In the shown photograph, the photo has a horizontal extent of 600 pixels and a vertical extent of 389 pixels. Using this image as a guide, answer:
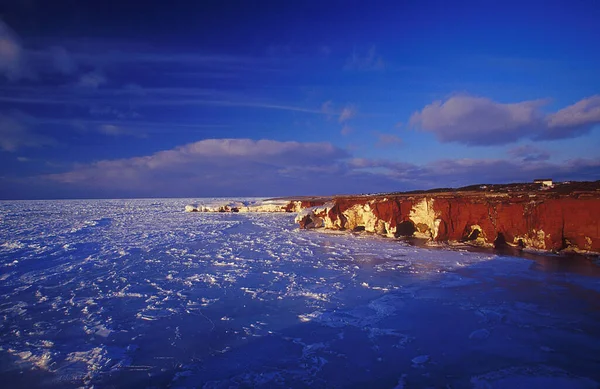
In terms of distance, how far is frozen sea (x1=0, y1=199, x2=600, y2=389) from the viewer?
16.4ft

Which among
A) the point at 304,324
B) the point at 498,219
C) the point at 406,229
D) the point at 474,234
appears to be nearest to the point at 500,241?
the point at 498,219

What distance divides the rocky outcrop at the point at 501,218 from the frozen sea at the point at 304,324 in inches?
76.6

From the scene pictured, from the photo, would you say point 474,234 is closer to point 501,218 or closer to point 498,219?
point 498,219

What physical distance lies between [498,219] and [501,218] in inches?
5.8

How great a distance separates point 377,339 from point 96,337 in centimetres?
552

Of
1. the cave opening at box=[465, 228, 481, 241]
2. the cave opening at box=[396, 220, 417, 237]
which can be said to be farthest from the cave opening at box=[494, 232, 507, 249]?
the cave opening at box=[396, 220, 417, 237]

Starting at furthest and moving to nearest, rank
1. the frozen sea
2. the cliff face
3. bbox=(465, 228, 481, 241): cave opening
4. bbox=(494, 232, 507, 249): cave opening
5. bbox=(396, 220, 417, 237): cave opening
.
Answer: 1. bbox=(396, 220, 417, 237): cave opening
2. bbox=(465, 228, 481, 241): cave opening
3. bbox=(494, 232, 507, 249): cave opening
4. the cliff face
5. the frozen sea

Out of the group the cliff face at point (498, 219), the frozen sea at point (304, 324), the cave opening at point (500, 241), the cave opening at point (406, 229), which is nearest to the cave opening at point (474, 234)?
the cliff face at point (498, 219)

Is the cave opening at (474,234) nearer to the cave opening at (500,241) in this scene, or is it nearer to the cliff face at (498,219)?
the cliff face at (498,219)

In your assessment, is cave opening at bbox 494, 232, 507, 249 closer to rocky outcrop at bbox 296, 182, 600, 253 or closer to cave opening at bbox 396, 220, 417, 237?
rocky outcrop at bbox 296, 182, 600, 253

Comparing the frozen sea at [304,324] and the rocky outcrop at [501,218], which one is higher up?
the rocky outcrop at [501,218]

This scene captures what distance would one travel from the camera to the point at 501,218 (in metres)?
15.7

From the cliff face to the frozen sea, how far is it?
6.45 feet

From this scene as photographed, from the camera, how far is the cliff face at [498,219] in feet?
43.5
